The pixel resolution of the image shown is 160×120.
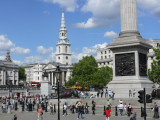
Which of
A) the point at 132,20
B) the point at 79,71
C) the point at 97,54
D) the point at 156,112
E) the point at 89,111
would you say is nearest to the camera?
the point at 156,112

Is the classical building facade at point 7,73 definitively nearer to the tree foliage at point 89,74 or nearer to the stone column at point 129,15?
the tree foliage at point 89,74

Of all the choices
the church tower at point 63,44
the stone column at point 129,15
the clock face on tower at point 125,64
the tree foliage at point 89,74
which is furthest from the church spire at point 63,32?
the clock face on tower at point 125,64

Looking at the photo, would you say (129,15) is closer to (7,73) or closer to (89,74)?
(89,74)

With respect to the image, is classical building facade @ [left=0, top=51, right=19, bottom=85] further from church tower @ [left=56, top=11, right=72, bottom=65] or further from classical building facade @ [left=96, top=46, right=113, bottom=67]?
church tower @ [left=56, top=11, right=72, bottom=65]

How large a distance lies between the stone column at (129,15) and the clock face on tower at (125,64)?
14.1 feet

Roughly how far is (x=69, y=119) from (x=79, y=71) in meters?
85.7

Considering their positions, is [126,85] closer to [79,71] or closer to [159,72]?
[159,72]

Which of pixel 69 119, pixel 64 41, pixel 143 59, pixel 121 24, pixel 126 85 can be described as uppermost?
pixel 64 41

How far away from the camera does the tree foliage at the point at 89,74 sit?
106938 mm

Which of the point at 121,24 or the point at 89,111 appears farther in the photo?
the point at 121,24

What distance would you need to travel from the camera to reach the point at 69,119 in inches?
1153

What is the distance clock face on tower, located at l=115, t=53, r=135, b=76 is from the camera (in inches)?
1596

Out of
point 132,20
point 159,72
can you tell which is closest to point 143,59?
point 132,20

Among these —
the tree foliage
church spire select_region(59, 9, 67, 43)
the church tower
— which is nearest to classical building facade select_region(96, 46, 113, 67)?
the tree foliage
